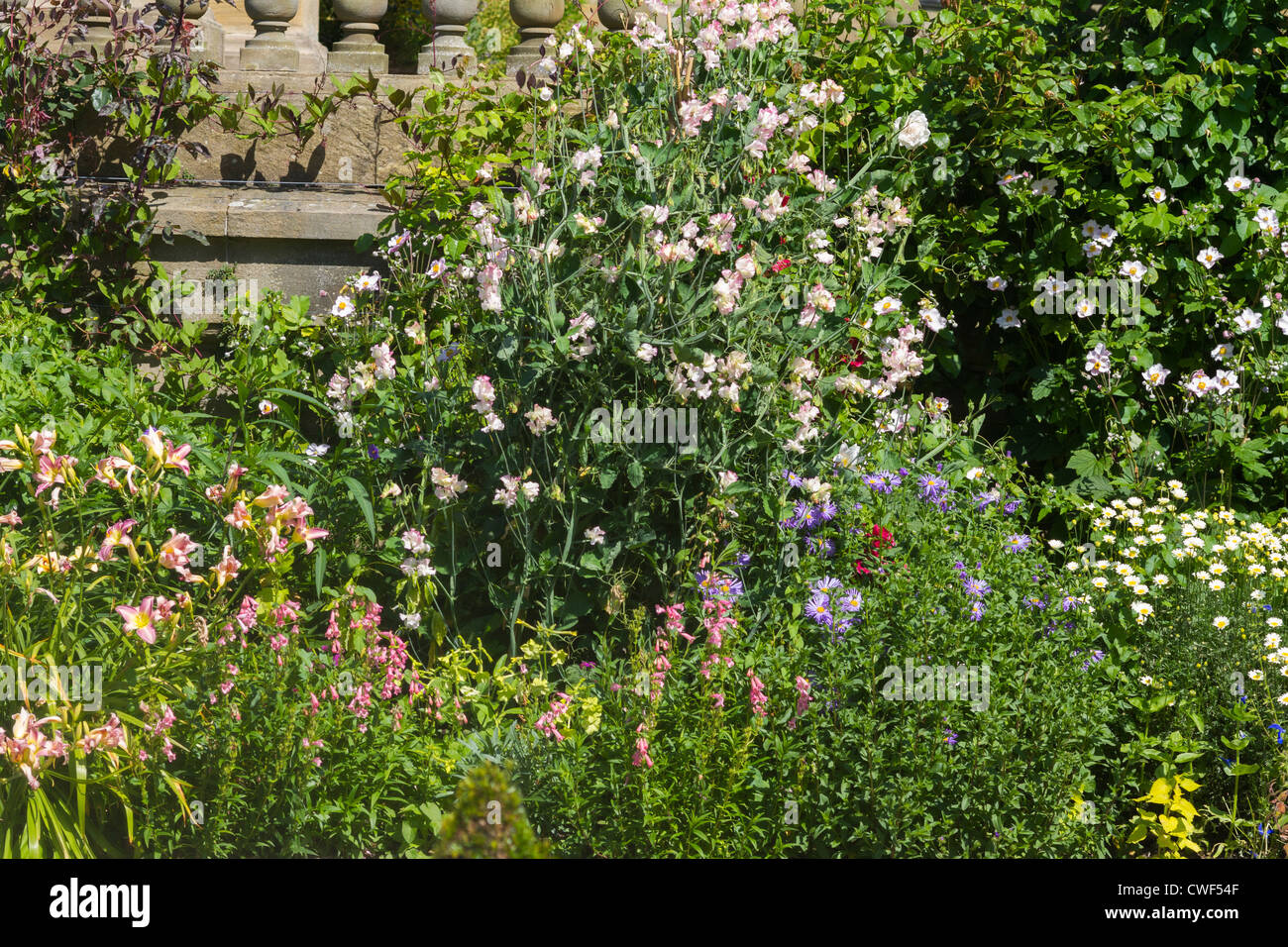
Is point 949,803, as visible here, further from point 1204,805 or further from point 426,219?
point 426,219

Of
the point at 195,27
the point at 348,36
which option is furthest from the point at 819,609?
the point at 348,36

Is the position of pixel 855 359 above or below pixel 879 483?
above

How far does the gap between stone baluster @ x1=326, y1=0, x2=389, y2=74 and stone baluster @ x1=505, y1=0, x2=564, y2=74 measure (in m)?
0.71

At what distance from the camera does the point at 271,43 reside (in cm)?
Result: 526

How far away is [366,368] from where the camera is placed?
11.0 ft

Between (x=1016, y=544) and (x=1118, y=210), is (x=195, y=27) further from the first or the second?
(x=1016, y=544)

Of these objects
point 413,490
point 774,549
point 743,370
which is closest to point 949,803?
point 774,549

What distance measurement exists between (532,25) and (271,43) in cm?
123

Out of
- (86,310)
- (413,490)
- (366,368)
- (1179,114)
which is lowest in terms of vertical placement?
(413,490)

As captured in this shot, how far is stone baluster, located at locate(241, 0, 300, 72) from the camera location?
522 centimetres

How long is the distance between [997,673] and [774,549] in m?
0.73

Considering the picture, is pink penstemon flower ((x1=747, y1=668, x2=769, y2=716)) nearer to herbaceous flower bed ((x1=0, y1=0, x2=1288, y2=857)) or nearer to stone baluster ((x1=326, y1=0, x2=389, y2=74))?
herbaceous flower bed ((x1=0, y1=0, x2=1288, y2=857))

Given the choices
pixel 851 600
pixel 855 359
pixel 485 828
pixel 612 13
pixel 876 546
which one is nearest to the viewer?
pixel 485 828

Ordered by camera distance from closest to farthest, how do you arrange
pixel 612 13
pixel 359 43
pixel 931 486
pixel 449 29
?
pixel 931 486, pixel 612 13, pixel 449 29, pixel 359 43
